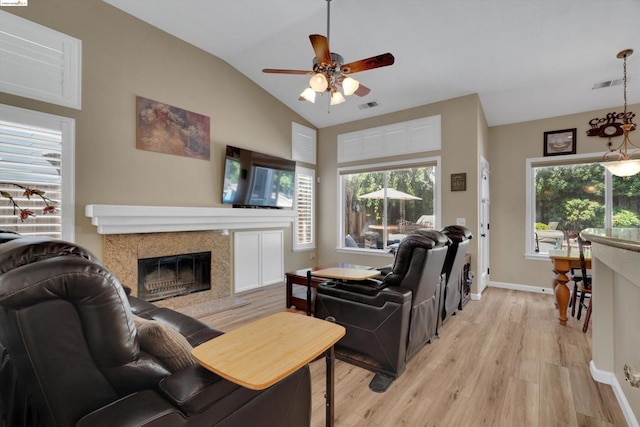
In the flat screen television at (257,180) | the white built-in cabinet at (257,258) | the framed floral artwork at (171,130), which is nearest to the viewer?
the framed floral artwork at (171,130)

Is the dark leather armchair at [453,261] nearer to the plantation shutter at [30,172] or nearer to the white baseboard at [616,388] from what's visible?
the white baseboard at [616,388]

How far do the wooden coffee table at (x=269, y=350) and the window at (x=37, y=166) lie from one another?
300 cm

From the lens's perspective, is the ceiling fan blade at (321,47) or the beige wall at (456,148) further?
the beige wall at (456,148)

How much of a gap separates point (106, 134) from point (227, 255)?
219cm

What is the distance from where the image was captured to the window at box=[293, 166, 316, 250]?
5766 millimetres

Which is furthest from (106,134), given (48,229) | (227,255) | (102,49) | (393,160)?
(393,160)

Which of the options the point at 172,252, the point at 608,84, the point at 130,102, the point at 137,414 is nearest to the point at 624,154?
the point at 608,84

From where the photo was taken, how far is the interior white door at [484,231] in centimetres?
459

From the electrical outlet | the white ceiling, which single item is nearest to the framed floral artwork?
the white ceiling

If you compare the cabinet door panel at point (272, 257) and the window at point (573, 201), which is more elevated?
the window at point (573, 201)

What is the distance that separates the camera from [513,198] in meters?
5.11

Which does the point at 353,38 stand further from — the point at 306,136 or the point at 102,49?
the point at 102,49

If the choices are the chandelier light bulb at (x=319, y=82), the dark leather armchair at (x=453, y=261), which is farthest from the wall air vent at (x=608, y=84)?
the chandelier light bulb at (x=319, y=82)

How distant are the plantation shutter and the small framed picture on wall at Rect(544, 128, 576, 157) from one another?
22.3ft
